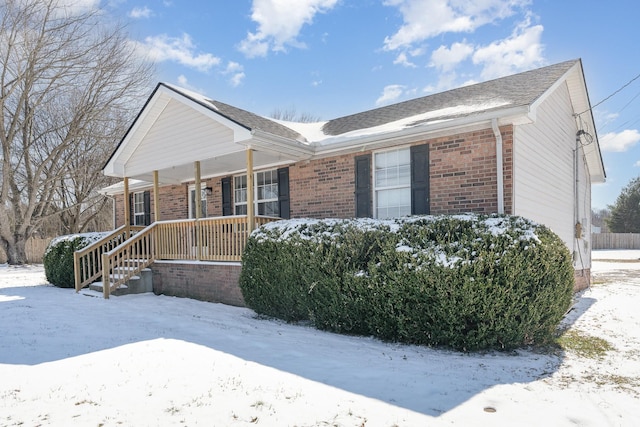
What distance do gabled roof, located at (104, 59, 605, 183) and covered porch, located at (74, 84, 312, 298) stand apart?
27mm

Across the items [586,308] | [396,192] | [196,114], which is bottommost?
[586,308]

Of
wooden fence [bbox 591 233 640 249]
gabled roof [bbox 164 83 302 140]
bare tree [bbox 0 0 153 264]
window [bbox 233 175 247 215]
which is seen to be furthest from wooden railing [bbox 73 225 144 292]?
wooden fence [bbox 591 233 640 249]

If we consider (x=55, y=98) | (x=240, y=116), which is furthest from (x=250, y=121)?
(x=55, y=98)

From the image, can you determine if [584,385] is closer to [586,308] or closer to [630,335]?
[630,335]

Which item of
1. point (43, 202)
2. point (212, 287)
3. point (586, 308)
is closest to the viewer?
point (586, 308)

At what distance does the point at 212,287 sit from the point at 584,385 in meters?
7.41

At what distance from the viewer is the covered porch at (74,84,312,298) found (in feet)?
29.0

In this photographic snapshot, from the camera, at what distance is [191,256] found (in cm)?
994

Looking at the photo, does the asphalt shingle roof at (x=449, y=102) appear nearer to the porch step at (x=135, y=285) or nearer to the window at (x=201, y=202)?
the window at (x=201, y=202)

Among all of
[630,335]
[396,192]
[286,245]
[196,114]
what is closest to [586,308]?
[630,335]

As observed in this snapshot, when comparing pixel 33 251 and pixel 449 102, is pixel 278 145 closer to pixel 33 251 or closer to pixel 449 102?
pixel 449 102

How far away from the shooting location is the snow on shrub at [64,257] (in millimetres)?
11594

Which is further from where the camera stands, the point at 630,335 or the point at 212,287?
the point at 212,287

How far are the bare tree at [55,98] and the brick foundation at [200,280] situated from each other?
15019 mm
